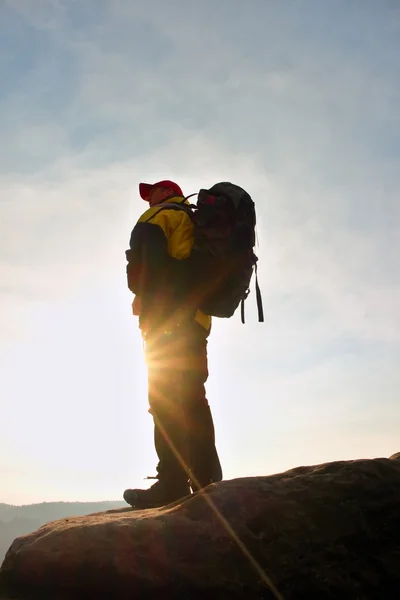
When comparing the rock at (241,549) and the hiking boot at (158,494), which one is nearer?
the rock at (241,549)

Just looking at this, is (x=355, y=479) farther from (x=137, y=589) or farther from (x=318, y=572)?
(x=137, y=589)

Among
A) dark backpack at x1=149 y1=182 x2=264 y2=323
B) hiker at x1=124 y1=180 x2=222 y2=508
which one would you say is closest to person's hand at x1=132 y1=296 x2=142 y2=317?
hiker at x1=124 y1=180 x2=222 y2=508

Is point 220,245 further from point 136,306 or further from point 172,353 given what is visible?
point 172,353

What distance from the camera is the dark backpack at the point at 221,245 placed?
226 inches

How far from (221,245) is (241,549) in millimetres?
3353

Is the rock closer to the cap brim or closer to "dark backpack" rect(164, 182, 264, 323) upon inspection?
"dark backpack" rect(164, 182, 264, 323)

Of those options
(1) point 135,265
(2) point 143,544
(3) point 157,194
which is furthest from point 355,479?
(3) point 157,194

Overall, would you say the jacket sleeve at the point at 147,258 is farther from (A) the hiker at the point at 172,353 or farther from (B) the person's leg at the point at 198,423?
(B) the person's leg at the point at 198,423

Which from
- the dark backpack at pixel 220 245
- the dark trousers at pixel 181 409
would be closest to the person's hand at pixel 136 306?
the dark trousers at pixel 181 409

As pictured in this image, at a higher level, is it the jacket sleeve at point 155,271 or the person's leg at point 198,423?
the jacket sleeve at point 155,271

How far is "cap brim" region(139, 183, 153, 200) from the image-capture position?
674 cm

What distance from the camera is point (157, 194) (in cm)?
659

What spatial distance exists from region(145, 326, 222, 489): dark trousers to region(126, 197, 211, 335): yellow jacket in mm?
245

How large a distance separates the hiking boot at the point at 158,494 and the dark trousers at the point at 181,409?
65 mm
